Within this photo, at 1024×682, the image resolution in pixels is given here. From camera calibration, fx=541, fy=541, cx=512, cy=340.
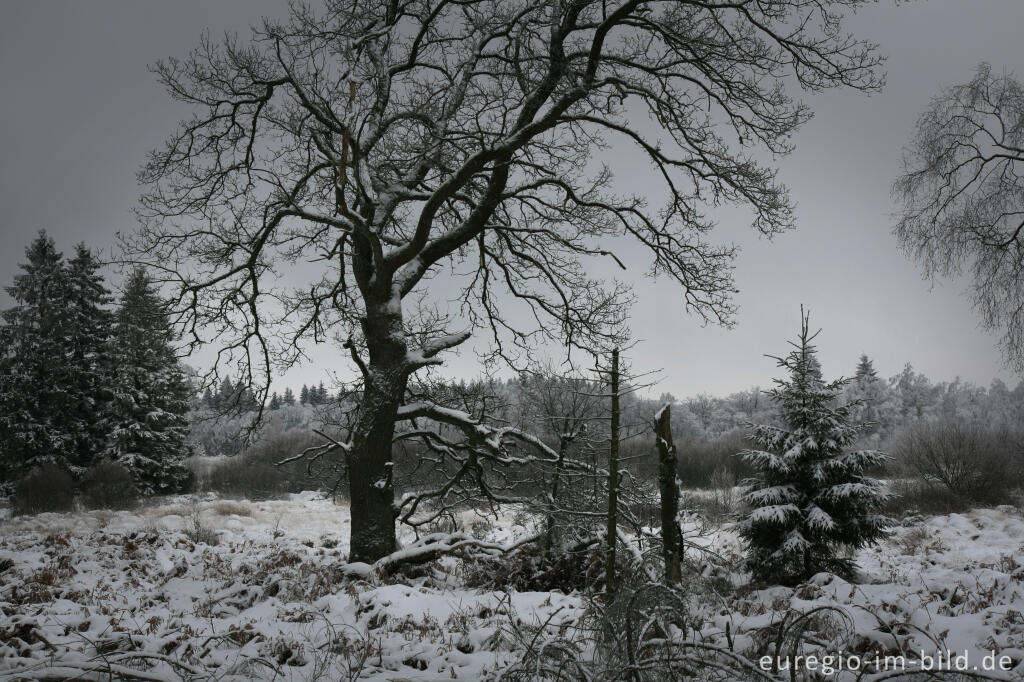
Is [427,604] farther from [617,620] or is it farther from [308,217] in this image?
[308,217]

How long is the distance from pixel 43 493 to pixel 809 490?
27.8 m

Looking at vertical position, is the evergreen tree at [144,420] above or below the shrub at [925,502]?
above

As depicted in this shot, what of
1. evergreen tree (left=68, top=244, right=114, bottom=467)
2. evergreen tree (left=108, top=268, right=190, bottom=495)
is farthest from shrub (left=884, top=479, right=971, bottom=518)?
evergreen tree (left=68, top=244, right=114, bottom=467)

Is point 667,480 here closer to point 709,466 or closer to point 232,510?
point 232,510

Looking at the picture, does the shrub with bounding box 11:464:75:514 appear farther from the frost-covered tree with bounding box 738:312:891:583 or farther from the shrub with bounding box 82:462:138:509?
the frost-covered tree with bounding box 738:312:891:583

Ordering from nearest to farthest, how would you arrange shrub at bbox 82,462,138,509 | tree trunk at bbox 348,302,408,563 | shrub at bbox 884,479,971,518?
tree trunk at bbox 348,302,408,563 → shrub at bbox 884,479,971,518 → shrub at bbox 82,462,138,509

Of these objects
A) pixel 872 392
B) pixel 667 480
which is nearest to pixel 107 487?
pixel 667 480

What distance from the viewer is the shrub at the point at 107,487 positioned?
78.0 ft

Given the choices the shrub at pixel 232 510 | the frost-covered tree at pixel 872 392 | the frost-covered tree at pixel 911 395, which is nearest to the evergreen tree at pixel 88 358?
the shrub at pixel 232 510

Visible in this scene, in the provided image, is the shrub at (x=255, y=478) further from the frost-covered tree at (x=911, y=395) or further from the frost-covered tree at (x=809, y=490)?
the frost-covered tree at (x=911, y=395)

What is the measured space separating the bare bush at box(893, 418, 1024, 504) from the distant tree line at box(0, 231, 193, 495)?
3697 centimetres

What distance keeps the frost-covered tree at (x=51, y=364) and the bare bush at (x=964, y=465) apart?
40.9 metres

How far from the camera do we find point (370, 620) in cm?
493

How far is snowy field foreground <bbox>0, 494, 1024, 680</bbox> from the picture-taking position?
9.40 feet
